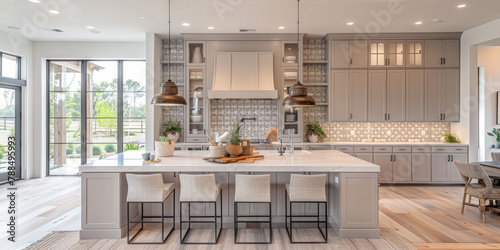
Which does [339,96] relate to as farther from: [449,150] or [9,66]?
[9,66]

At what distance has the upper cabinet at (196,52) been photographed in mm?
5934

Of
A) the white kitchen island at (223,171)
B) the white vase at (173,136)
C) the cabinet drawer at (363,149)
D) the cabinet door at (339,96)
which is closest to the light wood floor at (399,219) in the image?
the white kitchen island at (223,171)

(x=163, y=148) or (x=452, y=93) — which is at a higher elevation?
(x=452, y=93)

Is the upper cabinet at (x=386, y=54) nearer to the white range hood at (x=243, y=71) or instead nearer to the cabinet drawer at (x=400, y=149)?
the cabinet drawer at (x=400, y=149)

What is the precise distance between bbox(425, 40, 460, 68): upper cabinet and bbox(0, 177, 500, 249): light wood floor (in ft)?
8.72

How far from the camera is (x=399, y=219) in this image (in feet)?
12.7

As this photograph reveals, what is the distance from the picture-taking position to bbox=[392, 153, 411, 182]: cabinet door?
574 centimetres

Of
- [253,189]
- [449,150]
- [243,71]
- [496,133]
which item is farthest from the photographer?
[496,133]

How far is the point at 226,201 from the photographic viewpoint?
3.56 meters

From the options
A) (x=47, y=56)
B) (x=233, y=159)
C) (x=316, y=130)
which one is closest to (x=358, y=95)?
(x=316, y=130)

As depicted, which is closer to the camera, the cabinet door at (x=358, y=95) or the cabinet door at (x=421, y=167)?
the cabinet door at (x=421, y=167)

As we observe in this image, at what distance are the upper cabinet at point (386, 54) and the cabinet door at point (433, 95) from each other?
25.6 inches

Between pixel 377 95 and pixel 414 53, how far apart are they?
122 cm

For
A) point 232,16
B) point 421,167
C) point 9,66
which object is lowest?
point 421,167
